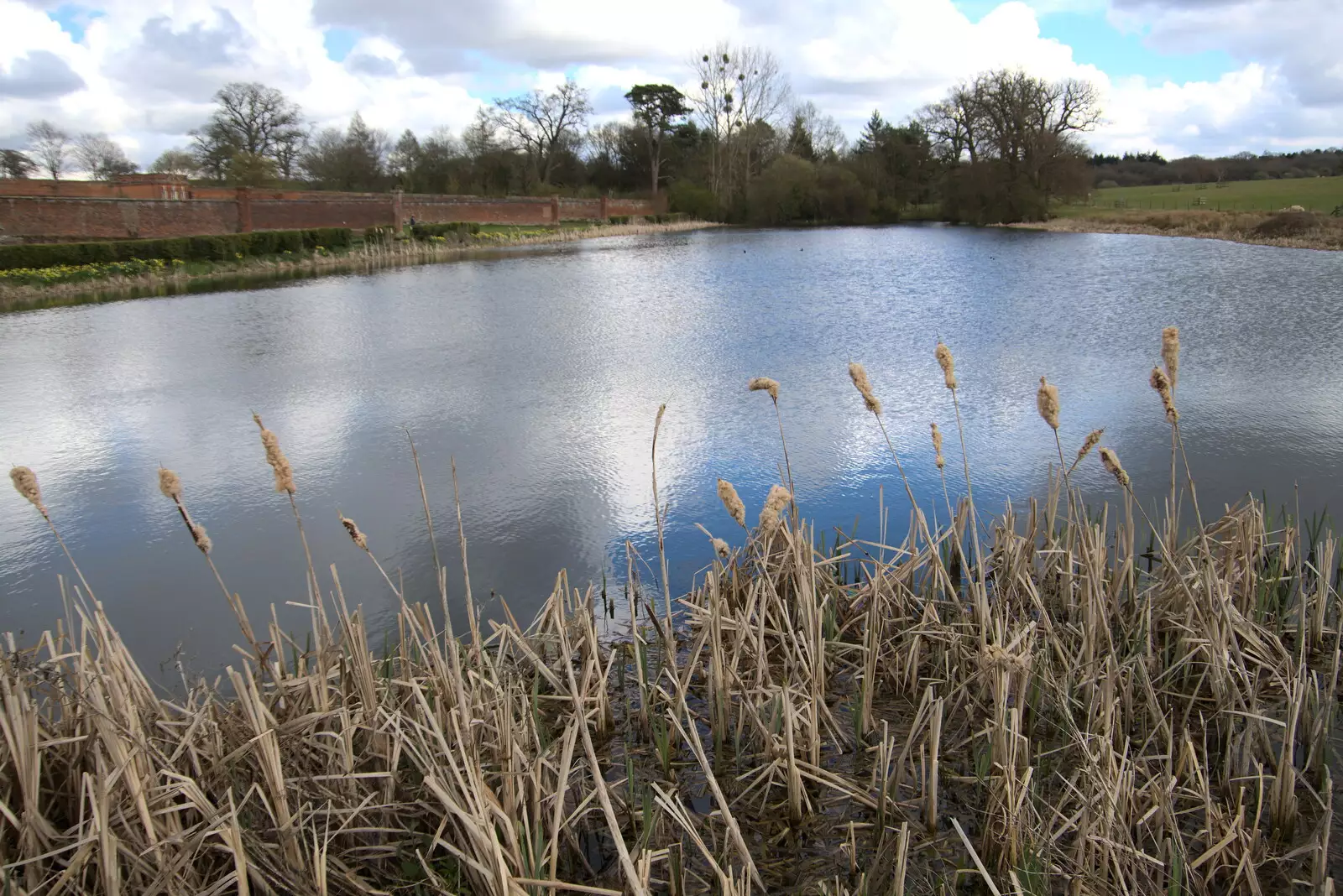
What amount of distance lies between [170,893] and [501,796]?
781mm

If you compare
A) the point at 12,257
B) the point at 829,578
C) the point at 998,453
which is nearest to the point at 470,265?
the point at 12,257

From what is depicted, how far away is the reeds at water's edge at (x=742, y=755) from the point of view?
2131mm

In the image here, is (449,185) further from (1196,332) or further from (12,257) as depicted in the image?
(1196,332)

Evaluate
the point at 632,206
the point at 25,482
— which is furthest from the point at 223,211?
the point at 25,482

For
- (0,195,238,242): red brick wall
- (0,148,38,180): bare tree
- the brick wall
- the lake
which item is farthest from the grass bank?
(0,148,38,180): bare tree

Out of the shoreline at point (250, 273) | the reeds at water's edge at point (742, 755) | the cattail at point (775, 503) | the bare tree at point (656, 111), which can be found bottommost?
the reeds at water's edge at point (742, 755)

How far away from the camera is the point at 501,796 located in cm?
232

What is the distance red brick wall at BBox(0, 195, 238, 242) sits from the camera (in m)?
23.2

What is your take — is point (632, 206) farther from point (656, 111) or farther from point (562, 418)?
point (562, 418)

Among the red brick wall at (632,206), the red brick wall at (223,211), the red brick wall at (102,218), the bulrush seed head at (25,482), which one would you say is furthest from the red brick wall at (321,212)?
the bulrush seed head at (25,482)

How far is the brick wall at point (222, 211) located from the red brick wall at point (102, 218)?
Answer: 0.02 metres

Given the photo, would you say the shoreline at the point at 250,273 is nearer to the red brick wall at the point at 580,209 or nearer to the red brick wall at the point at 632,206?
the red brick wall at the point at 580,209

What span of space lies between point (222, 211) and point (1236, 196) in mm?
37334

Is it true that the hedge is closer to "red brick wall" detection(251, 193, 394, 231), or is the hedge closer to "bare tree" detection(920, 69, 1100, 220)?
"red brick wall" detection(251, 193, 394, 231)
